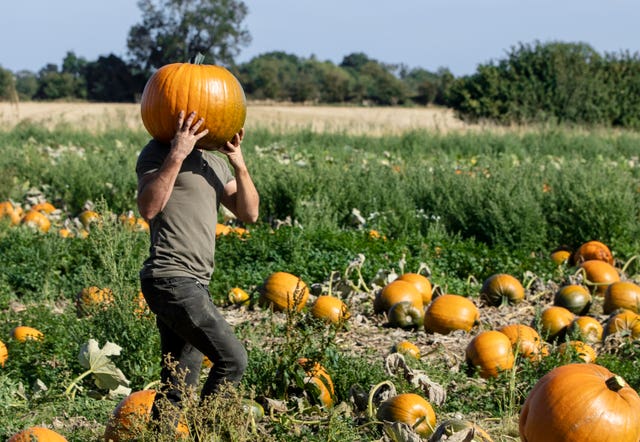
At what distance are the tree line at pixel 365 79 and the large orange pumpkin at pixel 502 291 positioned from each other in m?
14.2

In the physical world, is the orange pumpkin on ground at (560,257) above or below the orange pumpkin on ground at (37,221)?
below

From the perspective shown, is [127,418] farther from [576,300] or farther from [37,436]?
[576,300]

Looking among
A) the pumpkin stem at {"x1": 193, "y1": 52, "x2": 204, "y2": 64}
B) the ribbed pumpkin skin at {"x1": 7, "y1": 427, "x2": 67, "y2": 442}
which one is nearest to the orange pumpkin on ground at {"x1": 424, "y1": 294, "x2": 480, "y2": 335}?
the pumpkin stem at {"x1": 193, "y1": 52, "x2": 204, "y2": 64}

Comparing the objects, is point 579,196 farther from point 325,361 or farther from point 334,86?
point 334,86

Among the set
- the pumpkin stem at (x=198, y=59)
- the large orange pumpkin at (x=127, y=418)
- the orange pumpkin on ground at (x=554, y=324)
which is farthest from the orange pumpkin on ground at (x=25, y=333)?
the orange pumpkin on ground at (x=554, y=324)

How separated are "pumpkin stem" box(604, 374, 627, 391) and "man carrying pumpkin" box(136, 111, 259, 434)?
147 cm

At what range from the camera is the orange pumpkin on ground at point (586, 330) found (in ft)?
16.9

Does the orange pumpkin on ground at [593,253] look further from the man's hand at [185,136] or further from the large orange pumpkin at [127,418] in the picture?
the man's hand at [185,136]

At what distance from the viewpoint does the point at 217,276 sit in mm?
6758

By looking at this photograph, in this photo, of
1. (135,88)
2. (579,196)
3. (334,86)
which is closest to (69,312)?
(579,196)

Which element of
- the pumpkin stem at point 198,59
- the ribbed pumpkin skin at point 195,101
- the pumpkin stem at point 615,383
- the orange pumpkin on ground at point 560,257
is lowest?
the orange pumpkin on ground at point 560,257

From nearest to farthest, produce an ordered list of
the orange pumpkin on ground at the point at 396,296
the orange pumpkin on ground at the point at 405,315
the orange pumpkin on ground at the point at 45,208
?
the orange pumpkin on ground at the point at 405,315 → the orange pumpkin on ground at the point at 396,296 → the orange pumpkin on ground at the point at 45,208

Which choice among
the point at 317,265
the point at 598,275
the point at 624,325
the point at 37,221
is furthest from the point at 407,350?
the point at 37,221

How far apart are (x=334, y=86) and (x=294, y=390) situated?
7900cm
